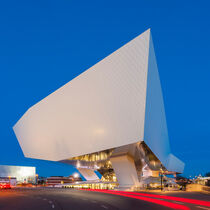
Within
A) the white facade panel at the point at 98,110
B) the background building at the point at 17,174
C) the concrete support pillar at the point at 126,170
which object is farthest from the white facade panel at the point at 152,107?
the background building at the point at 17,174

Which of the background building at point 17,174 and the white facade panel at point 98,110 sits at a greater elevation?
the white facade panel at point 98,110

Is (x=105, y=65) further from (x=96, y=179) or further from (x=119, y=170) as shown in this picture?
(x=96, y=179)

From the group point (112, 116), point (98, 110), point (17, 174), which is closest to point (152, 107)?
point (112, 116)

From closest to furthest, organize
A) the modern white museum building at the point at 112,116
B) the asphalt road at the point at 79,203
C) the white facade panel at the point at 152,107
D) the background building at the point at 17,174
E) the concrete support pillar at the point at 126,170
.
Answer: the asphalt road at the point at 79,203 → the modern white museum building at the point at 112,116 → the white facade panel at the point at 152,107 → the concrete support pillar at the point at 126,170 → the background building at the point at 17,174

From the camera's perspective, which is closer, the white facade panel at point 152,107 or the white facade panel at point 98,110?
the white facade panel at point 98,110

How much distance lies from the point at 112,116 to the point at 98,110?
9.61 feet

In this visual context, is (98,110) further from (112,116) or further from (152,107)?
(152,107)

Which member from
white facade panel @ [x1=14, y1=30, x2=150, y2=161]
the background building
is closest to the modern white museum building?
white facade panel @ [x1=14, y1=30, x2=150, y2=161]

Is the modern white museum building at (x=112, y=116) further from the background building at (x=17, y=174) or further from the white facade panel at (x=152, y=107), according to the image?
the background building at (x=17, y=174)

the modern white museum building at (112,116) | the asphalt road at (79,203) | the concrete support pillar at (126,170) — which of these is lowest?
the asphalt road at (79,203)

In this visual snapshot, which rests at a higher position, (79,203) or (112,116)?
(112,116)

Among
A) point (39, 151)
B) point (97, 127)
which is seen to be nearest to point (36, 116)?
point (39, 151)

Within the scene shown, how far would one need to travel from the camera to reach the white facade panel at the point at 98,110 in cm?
3002

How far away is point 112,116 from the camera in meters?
34.3
